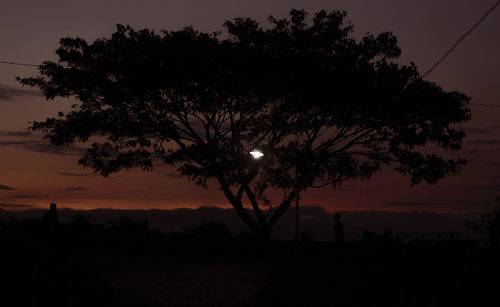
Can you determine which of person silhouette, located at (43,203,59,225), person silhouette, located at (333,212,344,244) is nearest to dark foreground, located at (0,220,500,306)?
person silhouette, located at (43,203,59,225)

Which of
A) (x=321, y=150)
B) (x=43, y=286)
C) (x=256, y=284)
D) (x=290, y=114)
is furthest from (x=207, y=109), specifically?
(x=43, y=286)

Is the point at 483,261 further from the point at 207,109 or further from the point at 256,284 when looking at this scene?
the point at 207,109

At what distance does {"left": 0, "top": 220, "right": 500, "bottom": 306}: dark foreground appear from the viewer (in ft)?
39.5

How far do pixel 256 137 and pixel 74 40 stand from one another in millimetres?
9957

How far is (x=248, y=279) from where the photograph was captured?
64.1 feet

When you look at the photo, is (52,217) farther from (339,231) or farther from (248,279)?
(339,231)

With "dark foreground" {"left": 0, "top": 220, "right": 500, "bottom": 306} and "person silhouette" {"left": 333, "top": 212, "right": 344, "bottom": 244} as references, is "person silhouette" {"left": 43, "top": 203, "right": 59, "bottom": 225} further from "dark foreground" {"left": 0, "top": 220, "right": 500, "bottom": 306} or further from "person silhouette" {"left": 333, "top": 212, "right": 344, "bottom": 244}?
"person silhouette" {"left": 333, "top": 212, "right": 344, "bottom": 244}

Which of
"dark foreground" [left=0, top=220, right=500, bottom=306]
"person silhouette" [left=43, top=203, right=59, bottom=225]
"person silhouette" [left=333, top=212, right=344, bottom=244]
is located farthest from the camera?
"person silhouette" [left=333, top=212, right=344, bottom=244]

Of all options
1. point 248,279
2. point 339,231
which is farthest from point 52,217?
point 339,231

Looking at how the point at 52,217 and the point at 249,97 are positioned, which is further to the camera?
the point at 249,97

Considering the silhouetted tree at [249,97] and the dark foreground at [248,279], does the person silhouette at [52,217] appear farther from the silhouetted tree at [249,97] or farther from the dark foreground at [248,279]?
the silhouetted tree at [249,97]

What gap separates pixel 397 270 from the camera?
45.1 ft

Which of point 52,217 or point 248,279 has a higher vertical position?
point 52,217

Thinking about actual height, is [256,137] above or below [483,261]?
above
